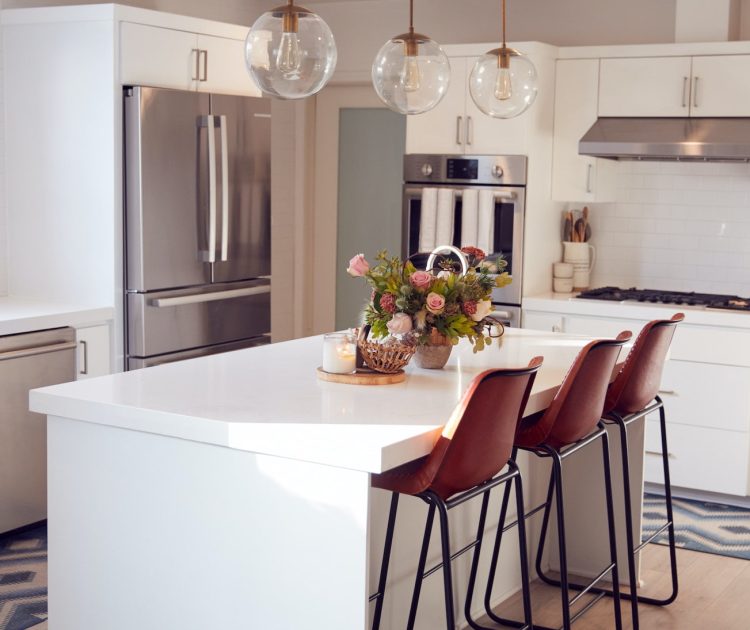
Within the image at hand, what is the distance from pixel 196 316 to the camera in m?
5.03

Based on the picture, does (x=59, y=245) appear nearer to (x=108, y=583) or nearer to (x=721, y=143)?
(x=108, y=583)

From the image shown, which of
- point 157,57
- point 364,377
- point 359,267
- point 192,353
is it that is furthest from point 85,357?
point 364,377

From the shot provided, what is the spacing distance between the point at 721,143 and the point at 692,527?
1819mm

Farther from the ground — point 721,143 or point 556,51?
point 556,51

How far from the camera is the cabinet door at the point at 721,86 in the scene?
523cm

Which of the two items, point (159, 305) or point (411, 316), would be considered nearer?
point (411, 316)

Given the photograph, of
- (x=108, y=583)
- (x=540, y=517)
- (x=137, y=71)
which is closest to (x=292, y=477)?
(x=108, y=583)

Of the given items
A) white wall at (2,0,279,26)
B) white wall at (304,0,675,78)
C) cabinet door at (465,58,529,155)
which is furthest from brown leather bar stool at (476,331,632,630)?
white wall at (2,0,279,26)

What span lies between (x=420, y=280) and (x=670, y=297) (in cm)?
261

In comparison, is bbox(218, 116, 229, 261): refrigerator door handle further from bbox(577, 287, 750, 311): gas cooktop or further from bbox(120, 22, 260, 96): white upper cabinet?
bbox(577, 287, 750, 311): gas cooktop

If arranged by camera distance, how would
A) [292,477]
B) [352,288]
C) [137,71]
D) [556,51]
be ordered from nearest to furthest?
1. [292,477]
2. [137,71]
3. [556,51]
4. [352,288]

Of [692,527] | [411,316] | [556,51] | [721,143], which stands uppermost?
[556,51]

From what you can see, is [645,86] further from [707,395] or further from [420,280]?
[420,280]

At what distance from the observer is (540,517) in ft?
13.7
